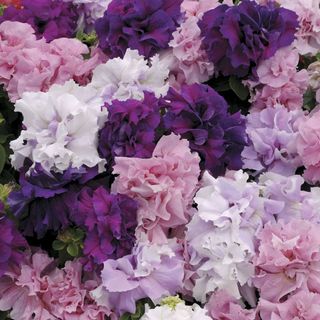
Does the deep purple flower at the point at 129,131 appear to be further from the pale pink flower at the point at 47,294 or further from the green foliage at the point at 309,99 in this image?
the green foliage at the point at 309,99

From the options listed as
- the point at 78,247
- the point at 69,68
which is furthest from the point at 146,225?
the point at 69,68

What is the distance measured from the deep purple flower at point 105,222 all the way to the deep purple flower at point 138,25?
63 centimetres

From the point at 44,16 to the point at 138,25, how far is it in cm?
42

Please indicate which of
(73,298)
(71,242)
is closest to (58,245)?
(71,242)

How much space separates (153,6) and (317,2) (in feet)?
2.03

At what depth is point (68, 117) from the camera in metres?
1.89

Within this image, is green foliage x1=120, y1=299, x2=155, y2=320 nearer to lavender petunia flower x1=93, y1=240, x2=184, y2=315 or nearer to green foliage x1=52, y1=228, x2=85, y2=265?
lavender petunia flower x1=93, y1=240, x2=184, y2=315

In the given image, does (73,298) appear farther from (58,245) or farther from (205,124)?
(205,124)

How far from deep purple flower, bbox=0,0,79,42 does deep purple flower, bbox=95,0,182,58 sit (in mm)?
235

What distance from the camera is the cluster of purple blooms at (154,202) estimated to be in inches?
70.2

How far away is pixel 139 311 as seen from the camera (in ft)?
5.87

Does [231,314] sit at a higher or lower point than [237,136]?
lower

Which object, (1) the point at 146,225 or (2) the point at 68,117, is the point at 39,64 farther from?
(1) the point at 146,225

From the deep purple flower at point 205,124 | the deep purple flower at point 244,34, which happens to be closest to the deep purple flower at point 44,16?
the deep purple flower at point 244,34
